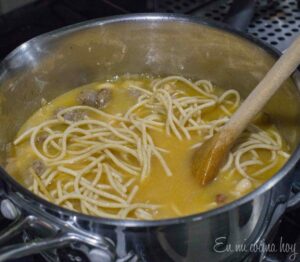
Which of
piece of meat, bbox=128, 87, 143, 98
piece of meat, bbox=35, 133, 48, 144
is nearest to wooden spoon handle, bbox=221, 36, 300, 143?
piece of meat, bbox=128, 87, 143, 98

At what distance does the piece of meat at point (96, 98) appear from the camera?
1763 millimetres

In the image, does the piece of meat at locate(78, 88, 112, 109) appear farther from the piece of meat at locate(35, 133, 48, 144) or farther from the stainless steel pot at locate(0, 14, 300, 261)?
the piece of meat at locate(35, 133, 48, 144)

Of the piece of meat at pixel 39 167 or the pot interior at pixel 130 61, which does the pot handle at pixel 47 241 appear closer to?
the piece of meat at pixel 39 167

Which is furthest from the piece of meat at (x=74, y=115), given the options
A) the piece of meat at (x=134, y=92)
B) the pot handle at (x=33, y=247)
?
the pot handle at (x=33, y=247)

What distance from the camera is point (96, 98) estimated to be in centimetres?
177

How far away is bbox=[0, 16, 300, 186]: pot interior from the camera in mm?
1589

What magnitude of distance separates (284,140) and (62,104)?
2.43ft

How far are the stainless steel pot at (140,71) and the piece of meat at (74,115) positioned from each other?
0.13 metres

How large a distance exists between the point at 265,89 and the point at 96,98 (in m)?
0.61

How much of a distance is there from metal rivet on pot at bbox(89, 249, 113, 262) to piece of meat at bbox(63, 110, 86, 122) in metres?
0.71

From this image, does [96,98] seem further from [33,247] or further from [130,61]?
[33,247]

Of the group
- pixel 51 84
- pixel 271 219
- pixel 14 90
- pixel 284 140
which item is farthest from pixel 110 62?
pixel 271 219

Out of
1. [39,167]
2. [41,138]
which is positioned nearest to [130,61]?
[41,138]

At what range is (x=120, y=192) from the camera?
1.45m
